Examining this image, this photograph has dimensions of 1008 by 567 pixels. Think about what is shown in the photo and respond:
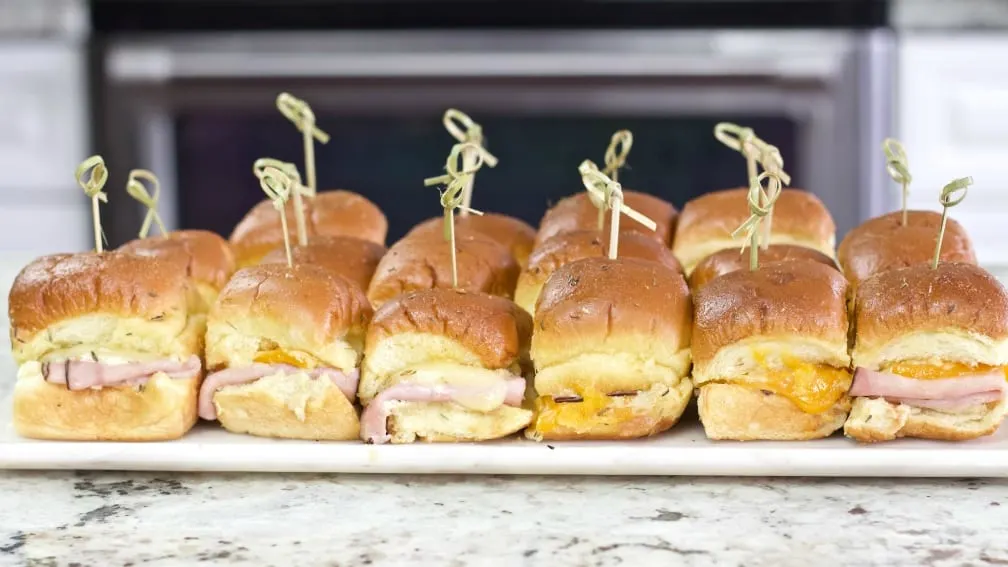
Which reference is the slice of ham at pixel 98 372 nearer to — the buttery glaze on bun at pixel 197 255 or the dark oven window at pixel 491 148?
the buttery glaze on bun at pixel 197 255

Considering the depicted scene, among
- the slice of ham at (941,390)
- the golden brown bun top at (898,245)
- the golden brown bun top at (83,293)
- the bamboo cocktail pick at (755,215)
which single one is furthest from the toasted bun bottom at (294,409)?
the golden brown bun top at (898,245)

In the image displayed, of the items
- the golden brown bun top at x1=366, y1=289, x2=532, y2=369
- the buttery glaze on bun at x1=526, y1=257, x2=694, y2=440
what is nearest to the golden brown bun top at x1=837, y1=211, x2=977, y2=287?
the buttery glaze on bun at x1=526, y1=257, x2=694, y2=440

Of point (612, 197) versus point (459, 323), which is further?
point (612, 197)

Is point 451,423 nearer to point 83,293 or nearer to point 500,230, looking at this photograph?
point 83,293

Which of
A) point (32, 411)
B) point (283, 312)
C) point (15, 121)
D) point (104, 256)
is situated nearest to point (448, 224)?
point (283, 312)

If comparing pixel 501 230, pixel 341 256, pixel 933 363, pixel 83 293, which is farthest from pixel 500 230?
pixel 933 363
